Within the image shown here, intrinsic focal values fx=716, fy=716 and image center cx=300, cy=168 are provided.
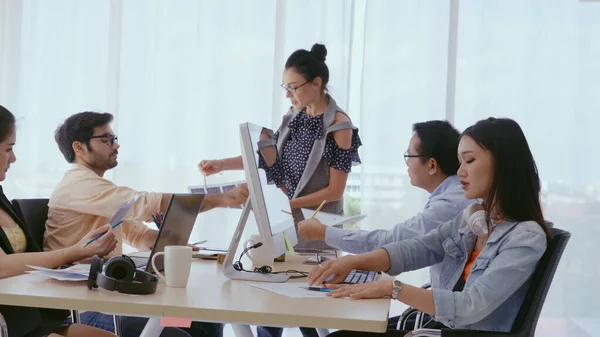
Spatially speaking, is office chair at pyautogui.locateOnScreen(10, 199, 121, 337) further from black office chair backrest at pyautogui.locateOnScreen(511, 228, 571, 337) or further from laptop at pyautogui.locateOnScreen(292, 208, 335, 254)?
black office chair backrest at pyautogui.locateOnScreen(511, 228, 571, 337)

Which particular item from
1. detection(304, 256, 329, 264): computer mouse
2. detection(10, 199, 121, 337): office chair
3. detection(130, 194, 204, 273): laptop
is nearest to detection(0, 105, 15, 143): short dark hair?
detection(10, 199, 121, 337): office chair

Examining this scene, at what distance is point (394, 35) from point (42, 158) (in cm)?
238

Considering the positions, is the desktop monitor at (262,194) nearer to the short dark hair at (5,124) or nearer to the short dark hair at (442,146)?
the short dark hair at (442,146)

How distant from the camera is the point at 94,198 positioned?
268 cm

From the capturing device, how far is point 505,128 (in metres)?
1.90

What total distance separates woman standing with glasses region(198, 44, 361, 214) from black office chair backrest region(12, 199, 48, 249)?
0.93 meters

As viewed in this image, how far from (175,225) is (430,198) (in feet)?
3.07

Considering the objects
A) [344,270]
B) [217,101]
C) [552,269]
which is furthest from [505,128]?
[217,101]

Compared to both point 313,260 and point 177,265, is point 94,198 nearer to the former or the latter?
point 313,260

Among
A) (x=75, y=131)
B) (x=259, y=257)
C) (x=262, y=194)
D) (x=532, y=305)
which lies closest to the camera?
(x=532, y=305)

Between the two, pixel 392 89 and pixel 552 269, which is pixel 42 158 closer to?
pixel 392 89

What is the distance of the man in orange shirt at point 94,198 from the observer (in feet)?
8.78

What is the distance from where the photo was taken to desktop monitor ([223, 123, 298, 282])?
1.90 meters

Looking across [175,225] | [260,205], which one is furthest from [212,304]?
[175,225]
